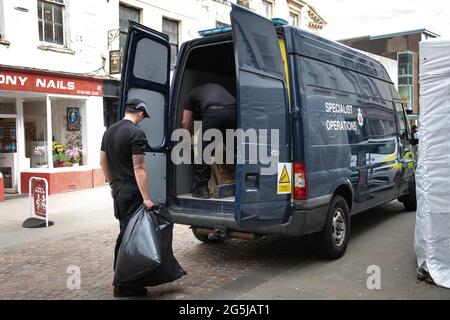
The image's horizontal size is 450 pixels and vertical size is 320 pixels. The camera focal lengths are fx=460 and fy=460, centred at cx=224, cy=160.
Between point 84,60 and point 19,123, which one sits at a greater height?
point 84,60

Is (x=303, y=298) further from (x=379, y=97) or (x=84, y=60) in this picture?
(x=84, y=60)

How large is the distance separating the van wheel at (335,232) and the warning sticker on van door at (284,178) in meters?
0.79

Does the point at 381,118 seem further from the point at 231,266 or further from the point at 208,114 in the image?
the point at 231,266

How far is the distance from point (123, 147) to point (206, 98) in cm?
160

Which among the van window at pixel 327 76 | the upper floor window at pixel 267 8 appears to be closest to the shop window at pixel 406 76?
the upper floor window at pixel 267 8

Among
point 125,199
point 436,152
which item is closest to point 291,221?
point 436,152

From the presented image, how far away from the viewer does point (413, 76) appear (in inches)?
1677

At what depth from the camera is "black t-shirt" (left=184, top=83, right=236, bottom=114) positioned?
5.64 m

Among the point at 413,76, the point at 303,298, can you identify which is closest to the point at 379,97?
the point at 303,298

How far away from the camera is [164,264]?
172 inches

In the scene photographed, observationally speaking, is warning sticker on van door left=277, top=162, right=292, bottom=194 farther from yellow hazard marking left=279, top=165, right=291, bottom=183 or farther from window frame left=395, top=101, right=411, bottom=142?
window frame left=395, top=101, right=411, bottom=142

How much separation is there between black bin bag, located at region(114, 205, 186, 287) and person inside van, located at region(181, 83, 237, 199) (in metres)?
1.23

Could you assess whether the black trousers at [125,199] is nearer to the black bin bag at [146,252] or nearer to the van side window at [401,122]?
the black bin bag at [146,252]

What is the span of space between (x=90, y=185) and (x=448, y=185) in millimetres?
9923
